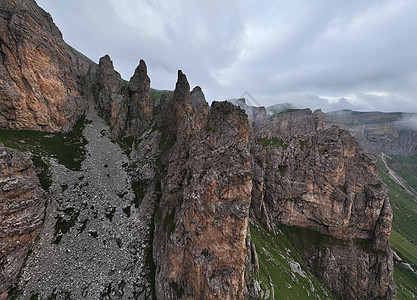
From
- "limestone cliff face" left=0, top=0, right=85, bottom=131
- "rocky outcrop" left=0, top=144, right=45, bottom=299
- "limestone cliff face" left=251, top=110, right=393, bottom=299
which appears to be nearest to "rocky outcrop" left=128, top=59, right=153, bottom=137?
"limestone cliff face" left=0, top=0, right=85, bottom=131

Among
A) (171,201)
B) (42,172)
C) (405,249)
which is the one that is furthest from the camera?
(405,249)

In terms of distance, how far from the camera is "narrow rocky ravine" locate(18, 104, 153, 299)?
28.6 metres

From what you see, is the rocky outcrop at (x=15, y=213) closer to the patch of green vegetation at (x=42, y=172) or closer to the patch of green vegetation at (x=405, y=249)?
the patch of green vegetation at (x=42, y=172)

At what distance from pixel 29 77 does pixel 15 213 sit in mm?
50280

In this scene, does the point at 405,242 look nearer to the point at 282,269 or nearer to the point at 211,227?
the point at 282,269

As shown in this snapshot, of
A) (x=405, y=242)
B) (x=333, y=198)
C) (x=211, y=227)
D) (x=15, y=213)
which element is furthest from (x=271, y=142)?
(x=405, y=242)

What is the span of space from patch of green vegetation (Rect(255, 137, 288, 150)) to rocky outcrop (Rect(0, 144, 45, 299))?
89.8 m

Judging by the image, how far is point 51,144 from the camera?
5234 cm

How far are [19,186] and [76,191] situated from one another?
11476 millimetres

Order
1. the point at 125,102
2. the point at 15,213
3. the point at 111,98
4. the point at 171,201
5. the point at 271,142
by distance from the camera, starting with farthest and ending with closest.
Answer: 1. the point at 271,142
2. the point at 125,102
3. the point at 111,98
4. the point at 171,201
5. the point at 15,213

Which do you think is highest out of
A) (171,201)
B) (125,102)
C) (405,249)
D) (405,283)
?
(125,102)

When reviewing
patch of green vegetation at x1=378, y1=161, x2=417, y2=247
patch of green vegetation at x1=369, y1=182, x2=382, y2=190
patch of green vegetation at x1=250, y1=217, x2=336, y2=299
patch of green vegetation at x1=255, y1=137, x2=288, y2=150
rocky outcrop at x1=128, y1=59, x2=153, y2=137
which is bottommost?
patch of green vegetation at x1=378, y1=161, x2=417, y2=247

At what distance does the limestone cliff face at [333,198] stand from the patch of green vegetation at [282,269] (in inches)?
289

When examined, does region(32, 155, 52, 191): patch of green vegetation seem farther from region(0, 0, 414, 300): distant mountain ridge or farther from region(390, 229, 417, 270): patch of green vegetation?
region(390, 229, 417, 270): patch of green vegetation
